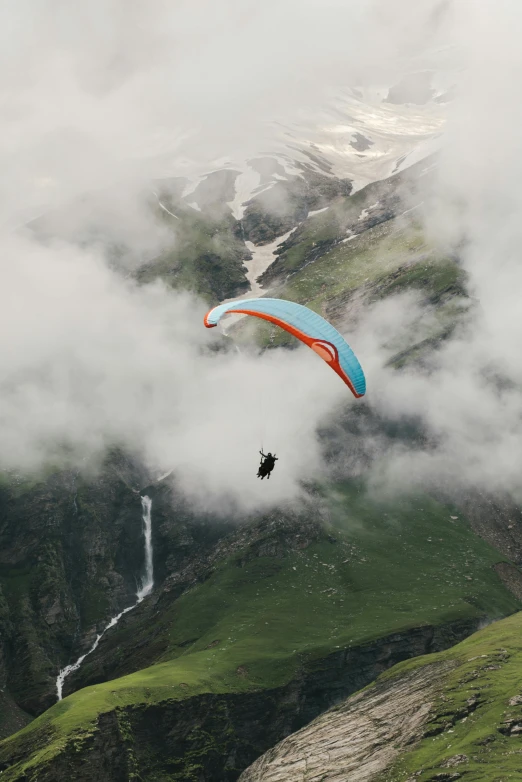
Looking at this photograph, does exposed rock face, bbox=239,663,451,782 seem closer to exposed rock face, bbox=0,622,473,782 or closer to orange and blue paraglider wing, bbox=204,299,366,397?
exposed rock face, bbox=0,622,473,782

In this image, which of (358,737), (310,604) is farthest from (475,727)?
(310,604)

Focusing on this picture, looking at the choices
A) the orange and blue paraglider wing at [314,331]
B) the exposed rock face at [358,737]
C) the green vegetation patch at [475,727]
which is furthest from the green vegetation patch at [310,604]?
the orange and blue paraglider wing at [314,331]

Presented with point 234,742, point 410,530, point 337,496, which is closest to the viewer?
point 234,742

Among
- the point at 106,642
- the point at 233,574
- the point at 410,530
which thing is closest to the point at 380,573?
the point at 410,530

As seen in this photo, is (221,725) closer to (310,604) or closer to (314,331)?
(310,604)

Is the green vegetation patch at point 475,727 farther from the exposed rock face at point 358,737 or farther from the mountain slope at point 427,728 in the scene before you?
the exposed rock face at point 358,737

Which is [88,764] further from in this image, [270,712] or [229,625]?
[229,625]

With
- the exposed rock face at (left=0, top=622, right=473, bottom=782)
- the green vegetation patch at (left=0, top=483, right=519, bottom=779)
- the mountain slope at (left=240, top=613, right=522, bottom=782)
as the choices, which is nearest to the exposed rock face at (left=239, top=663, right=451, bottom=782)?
the mountain slope at (left=240, top=613, right=522, bottom=782)
